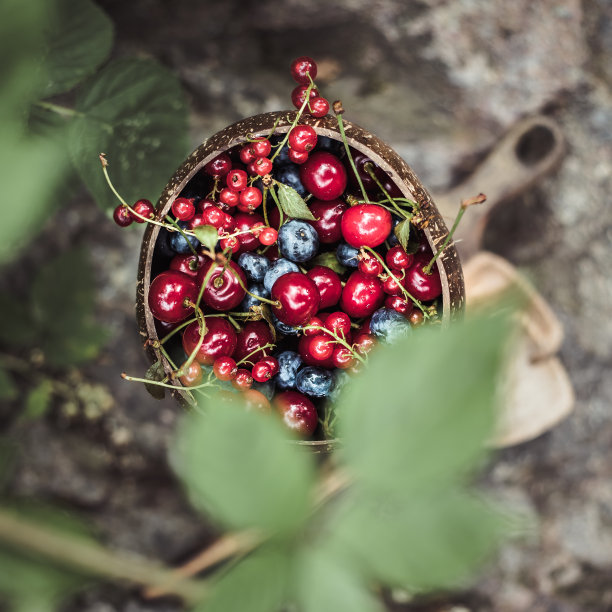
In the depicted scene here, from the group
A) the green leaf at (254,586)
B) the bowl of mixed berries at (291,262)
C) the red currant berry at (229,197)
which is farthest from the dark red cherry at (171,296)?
the green leaf at (254,586)

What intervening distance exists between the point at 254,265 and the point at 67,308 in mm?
444

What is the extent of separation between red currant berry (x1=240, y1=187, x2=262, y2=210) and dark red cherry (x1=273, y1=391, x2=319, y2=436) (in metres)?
0.23

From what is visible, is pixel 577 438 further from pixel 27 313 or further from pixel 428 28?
pixel 27 313

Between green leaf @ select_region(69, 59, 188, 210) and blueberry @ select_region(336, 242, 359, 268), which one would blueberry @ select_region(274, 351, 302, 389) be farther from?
green leaf @ select_region(69, 59, 188, 210)

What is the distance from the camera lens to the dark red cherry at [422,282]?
2.13 ft

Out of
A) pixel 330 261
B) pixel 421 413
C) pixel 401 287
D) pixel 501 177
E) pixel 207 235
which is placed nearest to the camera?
pixel 421 413

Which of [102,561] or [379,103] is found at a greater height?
[379,103]

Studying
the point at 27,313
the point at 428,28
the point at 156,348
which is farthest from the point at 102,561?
the point at 428,28

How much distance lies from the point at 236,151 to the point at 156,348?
0.25 m

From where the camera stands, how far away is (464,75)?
1.02 meters

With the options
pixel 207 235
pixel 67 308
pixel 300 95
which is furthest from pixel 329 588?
pixel 67 308

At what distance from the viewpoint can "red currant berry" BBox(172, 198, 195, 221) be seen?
0.63m

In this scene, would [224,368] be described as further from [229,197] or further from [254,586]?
[254,586]

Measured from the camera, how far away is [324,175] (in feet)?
2.14
